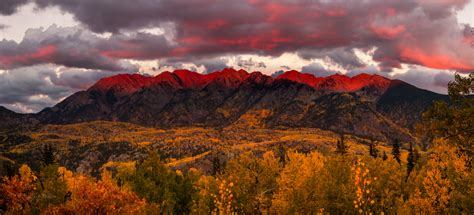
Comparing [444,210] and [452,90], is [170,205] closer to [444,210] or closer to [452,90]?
[444,210]

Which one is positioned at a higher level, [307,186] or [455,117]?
[455,117]

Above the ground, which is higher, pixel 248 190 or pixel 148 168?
pixel 148 168

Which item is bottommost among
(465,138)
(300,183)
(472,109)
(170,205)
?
(170,205)

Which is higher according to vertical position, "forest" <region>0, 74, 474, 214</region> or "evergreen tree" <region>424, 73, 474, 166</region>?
"evergreen tree" <region>424, 73, 474, 166</region>

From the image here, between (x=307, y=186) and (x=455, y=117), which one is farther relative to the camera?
(x=307, y=186)

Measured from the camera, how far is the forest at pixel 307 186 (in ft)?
90.9

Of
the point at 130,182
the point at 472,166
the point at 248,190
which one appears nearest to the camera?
the point at 472,166

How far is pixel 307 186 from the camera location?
57969mm

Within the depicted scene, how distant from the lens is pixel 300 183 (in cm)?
5797

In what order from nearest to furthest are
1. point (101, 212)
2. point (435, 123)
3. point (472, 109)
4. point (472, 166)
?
point (472, 109) → point (435, 123) → point (101, 212) → point (472, 166)

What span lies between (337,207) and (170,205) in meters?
29.0

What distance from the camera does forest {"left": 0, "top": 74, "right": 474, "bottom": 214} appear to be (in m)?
27.7

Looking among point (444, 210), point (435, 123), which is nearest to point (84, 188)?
point (435, 123)

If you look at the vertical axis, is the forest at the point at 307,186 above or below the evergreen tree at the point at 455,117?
below
